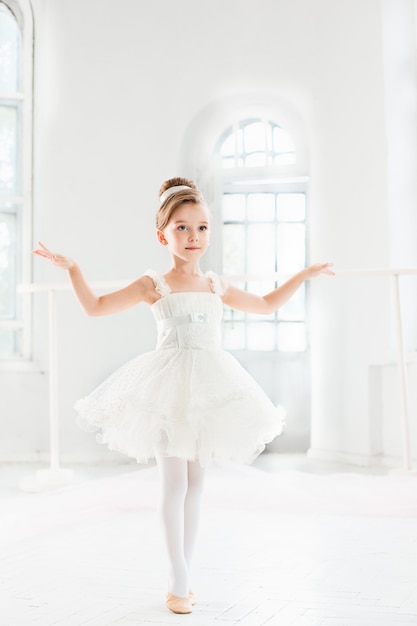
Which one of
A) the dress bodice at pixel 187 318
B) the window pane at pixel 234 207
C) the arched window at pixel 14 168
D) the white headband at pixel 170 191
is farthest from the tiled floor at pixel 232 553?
the window pane at pixel 234 207

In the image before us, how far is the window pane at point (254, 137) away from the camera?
4831mm

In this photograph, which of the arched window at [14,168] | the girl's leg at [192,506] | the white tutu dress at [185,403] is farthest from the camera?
the arched window at [14,168]

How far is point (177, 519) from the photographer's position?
76.2 inches

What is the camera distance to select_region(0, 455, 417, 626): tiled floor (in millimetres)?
1918

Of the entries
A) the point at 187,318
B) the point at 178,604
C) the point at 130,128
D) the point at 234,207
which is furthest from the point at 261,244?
the point at 178,604

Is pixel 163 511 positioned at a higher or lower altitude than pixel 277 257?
lower

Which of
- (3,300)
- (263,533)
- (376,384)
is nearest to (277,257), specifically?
(376,384)

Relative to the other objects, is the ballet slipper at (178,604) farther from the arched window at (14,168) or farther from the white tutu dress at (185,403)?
the arched window at (14,168)

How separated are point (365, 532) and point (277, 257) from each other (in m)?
2.38

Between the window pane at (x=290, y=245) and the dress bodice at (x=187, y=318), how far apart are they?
2.74 meters

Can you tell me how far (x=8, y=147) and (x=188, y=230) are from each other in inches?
117

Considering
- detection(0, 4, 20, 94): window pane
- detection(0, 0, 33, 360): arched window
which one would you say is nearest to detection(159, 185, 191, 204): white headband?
detection(0, 0, 33, 360): arched window

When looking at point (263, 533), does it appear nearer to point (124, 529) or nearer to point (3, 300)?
point (124, 529)

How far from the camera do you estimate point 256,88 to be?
4.60 m
